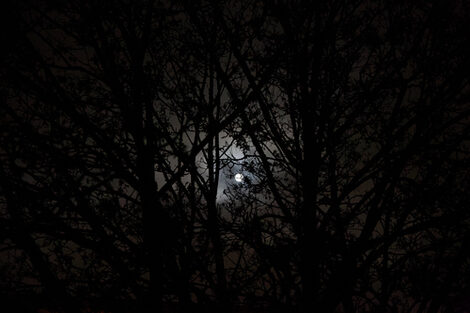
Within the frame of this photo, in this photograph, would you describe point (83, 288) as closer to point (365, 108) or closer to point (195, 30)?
point (195, 30)

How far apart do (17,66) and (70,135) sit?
151 cm

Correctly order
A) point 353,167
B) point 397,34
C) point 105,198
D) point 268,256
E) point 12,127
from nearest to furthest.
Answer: point 12,127, point 268,256, point 105,198, point 397,34, point 353,167

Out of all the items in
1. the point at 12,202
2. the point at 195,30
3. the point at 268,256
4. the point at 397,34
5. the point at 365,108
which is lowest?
the point at 268,256

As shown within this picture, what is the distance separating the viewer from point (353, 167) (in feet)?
26.9

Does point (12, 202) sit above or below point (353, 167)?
below

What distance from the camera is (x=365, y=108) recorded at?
24.4 feet

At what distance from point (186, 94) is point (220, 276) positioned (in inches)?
146

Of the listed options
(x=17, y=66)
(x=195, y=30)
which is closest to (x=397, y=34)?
(x=195, y=30)

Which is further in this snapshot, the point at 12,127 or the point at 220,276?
the point at 220,276

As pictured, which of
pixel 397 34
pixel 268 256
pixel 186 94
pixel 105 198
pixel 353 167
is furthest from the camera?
pixel 353 167

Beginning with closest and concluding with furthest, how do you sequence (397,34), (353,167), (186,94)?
(397,34)
(186,94)
(353,167)

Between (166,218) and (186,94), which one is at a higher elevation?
(186,94)

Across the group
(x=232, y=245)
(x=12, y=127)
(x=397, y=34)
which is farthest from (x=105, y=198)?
(x=397, y=34)

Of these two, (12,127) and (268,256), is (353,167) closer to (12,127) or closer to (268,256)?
(268,256)
